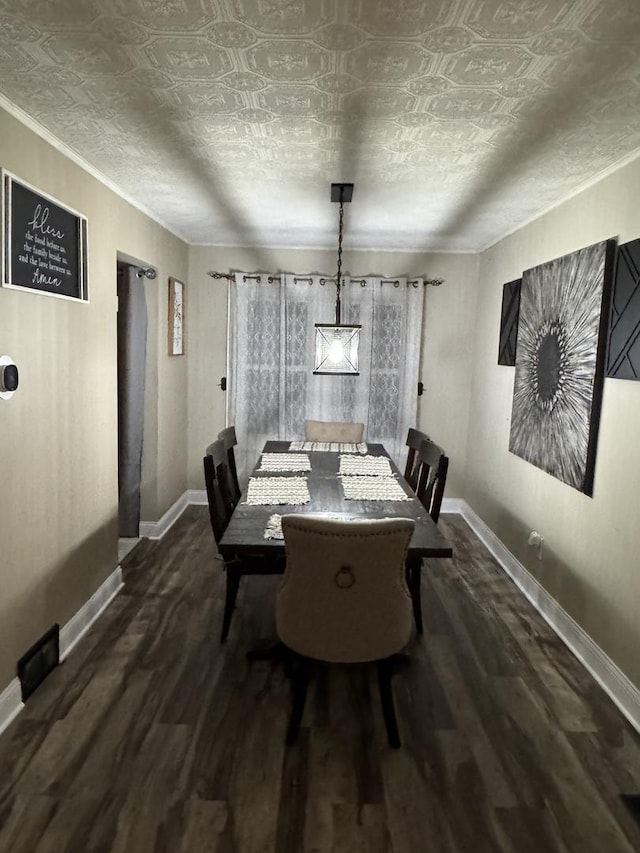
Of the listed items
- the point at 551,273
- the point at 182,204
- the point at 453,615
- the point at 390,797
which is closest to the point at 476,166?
the point at 551,273

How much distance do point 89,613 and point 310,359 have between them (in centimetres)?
272

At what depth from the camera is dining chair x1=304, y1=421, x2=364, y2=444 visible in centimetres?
438

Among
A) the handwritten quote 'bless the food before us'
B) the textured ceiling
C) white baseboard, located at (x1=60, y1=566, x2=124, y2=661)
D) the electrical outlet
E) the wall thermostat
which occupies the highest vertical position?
the textured ceiling

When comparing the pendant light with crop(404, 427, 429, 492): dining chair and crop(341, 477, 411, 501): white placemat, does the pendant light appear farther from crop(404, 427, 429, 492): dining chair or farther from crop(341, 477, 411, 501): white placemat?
crop(404, 427, 429, 492): dining chair

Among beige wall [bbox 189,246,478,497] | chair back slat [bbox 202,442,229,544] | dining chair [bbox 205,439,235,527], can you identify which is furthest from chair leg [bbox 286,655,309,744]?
beige wall [bbox 189,246,478,497]

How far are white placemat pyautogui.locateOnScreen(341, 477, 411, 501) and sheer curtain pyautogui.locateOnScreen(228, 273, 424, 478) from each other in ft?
5.76

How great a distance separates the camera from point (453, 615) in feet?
10.3

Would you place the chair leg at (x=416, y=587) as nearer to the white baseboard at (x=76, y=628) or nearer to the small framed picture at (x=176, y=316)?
the white baseboard at (x=76, y=628)

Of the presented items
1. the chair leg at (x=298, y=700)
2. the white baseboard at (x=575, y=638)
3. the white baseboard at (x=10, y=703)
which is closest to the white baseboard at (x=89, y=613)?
the white baseboard at (x=10, y=703)

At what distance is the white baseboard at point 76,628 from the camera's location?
7.04 feet

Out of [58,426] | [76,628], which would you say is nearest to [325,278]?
[58,426]

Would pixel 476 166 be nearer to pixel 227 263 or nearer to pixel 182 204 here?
pixel 182 204

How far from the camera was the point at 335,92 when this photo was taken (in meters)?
1.85

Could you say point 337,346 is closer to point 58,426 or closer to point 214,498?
point 214,498
